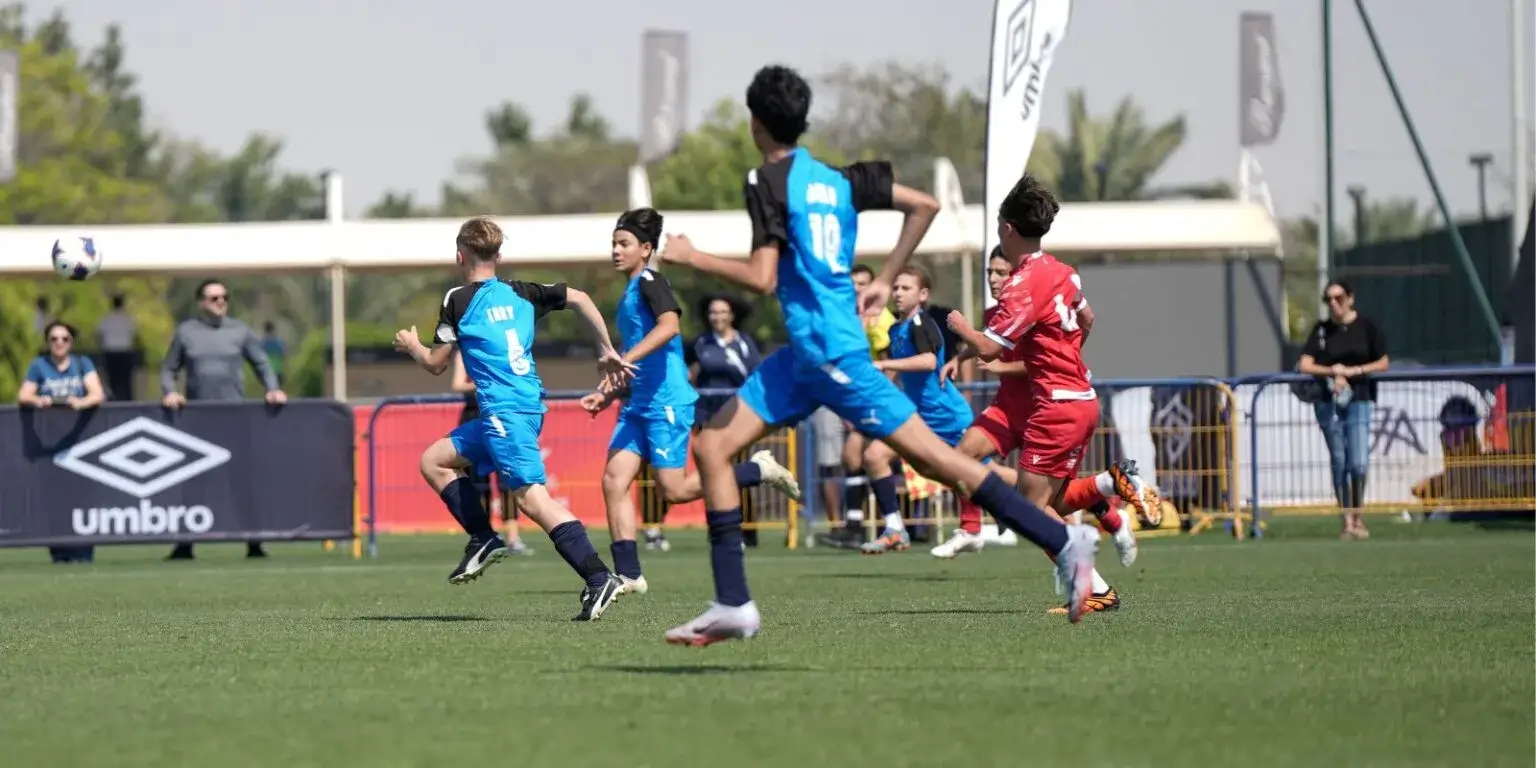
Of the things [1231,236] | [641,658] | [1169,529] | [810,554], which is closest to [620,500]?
[641,658]

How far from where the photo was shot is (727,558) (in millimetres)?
7852

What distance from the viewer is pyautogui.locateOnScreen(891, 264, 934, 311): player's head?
15.5 m

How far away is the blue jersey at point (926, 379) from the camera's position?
15.7 meters

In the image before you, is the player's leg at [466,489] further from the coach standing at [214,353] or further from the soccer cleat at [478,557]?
the coach standing at [214,353]

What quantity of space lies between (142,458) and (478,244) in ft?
28.6

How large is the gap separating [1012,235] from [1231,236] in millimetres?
20993

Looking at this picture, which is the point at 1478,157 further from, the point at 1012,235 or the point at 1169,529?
the point at 1012,235

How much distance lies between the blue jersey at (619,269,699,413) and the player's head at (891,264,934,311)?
11.0 feet

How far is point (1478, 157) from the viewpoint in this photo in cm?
3447

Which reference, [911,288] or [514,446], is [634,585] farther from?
[911,288]

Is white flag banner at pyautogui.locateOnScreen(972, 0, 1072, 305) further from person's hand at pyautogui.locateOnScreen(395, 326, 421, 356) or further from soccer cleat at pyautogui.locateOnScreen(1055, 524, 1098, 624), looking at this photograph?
soccer cleat at pyautogui.locateOnScreen(1055, 524, 1098, 624)

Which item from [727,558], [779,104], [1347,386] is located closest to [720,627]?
[727,558]

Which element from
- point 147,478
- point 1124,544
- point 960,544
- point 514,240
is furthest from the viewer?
point 514,240

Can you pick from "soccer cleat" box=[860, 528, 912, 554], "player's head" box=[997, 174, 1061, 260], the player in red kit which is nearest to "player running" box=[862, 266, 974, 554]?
"soccer cleat" box=[860, 528, 912, 554]
